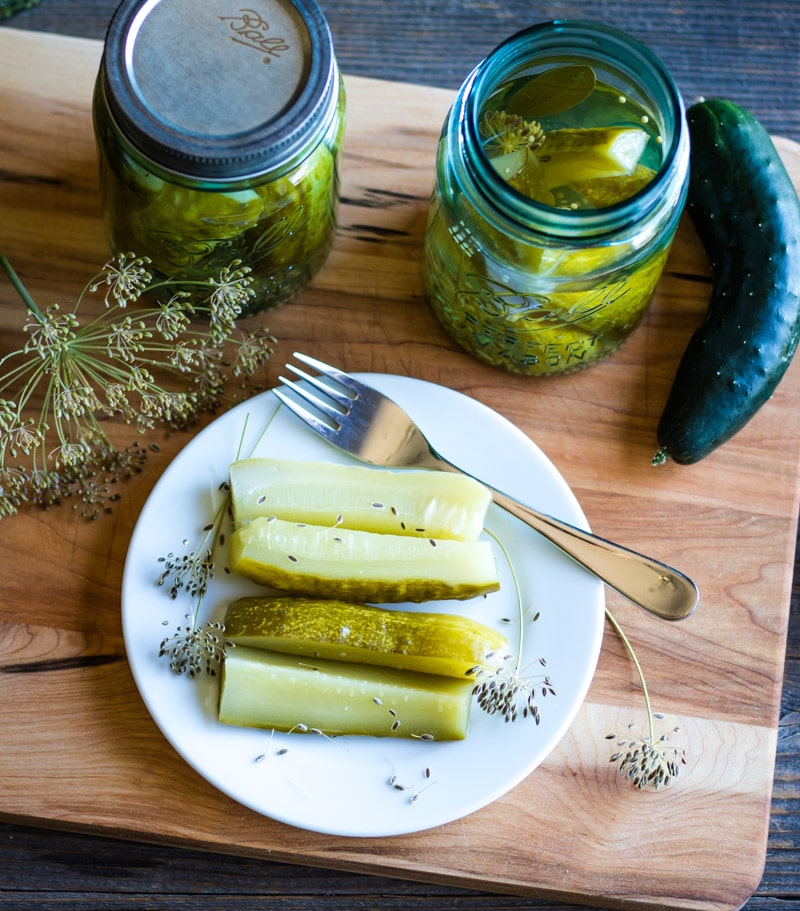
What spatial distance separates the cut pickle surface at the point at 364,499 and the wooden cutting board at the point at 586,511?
0.16 meters

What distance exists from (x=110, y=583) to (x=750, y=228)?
3.04 ft

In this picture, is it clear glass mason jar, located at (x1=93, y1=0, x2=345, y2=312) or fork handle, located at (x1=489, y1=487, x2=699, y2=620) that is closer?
clear glass mason jar, located at (x1=93, y1=0, x2=345, y2=312)

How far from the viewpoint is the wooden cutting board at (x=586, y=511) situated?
1.25 metres

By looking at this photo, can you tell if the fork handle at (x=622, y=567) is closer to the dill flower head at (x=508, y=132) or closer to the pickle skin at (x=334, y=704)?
the pickle skin at (x=334, y=704)

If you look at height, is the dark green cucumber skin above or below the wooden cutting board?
above

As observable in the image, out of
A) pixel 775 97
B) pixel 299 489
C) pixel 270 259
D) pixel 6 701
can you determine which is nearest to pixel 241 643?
pixel 299 489

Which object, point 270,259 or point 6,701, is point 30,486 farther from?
point 270,259

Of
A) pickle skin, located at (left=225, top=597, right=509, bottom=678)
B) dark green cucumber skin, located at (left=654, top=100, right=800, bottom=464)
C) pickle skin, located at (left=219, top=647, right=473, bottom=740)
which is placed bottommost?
pickle skin, located at (left=219, top=647, right=473, bottom=740)

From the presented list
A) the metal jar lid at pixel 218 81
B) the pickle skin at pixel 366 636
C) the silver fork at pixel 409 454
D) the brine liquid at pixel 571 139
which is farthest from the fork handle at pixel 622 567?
the metal jar lid at pixel 218 81

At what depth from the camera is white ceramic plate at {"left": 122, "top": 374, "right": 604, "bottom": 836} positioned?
1186 mm

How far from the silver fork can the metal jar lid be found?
30 centimetres

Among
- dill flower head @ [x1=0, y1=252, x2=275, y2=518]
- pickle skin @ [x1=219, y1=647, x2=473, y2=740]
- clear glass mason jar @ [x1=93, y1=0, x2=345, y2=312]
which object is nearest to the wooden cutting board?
dill flower head @ [x1=0, y1=252, x2=275, y2=518]

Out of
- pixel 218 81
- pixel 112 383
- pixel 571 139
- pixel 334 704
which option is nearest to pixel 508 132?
pixel 571 139

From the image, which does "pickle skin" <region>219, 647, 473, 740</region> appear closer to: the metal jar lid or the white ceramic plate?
the white ceramic plate
